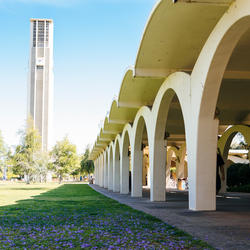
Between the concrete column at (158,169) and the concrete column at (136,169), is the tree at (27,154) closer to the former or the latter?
the concrete column at (136,169)

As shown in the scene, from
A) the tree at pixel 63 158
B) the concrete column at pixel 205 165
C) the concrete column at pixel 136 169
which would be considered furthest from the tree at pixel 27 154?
the concrete column at pixel 205 165

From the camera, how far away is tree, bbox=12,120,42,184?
5494cm

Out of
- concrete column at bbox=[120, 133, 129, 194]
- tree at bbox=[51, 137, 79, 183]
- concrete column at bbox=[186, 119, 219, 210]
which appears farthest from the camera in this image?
tree at bbox=[51, 137, 79, 183]

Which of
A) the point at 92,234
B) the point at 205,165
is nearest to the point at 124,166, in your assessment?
the point at 205,165

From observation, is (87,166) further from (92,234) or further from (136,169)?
(92,234)

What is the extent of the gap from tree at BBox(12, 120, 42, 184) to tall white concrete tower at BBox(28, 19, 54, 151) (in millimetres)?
43713

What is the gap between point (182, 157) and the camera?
1323 inches

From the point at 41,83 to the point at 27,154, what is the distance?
50.8 metres

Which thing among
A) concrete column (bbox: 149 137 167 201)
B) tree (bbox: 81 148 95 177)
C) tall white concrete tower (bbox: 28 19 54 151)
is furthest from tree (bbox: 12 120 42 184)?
tall white concrete tower (bbox: 28 19 54 151)

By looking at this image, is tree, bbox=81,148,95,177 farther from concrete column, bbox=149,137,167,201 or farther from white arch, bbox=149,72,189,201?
concrete column, bbox=149,137,167,201

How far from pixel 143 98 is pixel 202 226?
9907 mm

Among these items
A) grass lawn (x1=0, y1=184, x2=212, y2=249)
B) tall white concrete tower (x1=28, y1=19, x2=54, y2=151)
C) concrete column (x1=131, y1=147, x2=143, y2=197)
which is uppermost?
tall white concrete tower (x1=28, y1=19, x2=54, y2=151)

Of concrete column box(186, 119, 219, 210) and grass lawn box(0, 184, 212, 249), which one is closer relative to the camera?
grass lawn box(0, 184, 212, 249)

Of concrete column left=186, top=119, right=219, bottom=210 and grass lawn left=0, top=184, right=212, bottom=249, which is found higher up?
concrete column left=186, top=119, right=219, bottom=210
